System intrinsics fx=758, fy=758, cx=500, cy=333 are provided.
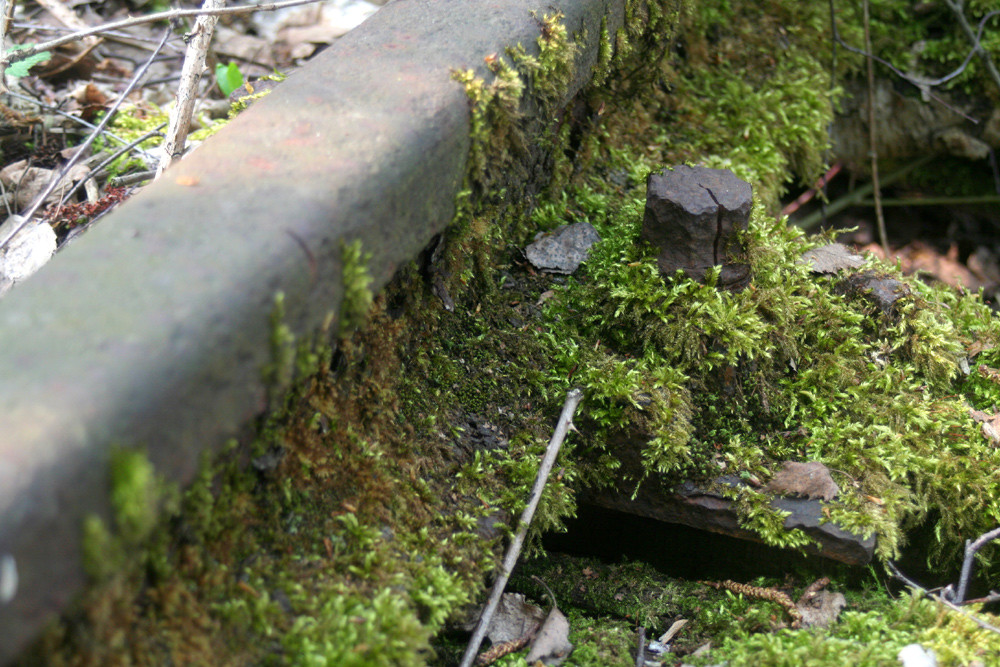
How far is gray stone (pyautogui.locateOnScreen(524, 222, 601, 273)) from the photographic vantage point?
278 cm

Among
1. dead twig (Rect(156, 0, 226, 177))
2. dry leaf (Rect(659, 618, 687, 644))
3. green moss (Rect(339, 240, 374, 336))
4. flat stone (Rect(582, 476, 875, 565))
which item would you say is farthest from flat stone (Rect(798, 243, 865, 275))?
dead twig (Rect(156, 0, 226, 177))

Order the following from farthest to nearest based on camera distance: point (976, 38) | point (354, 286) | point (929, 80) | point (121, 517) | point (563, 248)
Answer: point (929, 80) → point (976, 38) → point (563, 248) → point (354, 286) → point (121, 517)

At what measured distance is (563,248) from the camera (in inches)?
111

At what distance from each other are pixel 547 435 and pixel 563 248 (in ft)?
2.61

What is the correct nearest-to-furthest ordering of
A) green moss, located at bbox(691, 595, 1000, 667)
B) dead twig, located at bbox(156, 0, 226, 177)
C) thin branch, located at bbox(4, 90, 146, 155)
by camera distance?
1. green moss, located at bbox(691, 595, 1000, 667)
2. dead twig, located at bbox(156, 0, 226, 177)
3. thin branch, located at bbox(4, 90, 146, 155)

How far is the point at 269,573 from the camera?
5.31 feet

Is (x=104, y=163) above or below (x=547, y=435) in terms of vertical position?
above

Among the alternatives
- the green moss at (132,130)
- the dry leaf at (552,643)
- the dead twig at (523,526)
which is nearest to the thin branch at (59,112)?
the green moss at (132,130)

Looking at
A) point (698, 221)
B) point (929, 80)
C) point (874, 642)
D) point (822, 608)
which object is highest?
point (698, 221)

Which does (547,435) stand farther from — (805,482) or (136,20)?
(136,20)

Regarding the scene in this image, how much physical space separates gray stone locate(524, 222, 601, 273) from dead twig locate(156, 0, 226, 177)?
128cm

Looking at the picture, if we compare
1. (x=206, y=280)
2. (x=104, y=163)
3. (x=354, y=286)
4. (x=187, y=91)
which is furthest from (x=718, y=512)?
(x=104, y=163)

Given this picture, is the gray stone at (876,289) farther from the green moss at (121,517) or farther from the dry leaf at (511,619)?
the green moss at (121,517)

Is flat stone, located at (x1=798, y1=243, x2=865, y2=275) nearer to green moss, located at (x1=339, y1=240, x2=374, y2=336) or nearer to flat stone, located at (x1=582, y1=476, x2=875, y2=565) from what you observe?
flat stone, located at (x1=582, y1=476, x2=875, y2=565)
